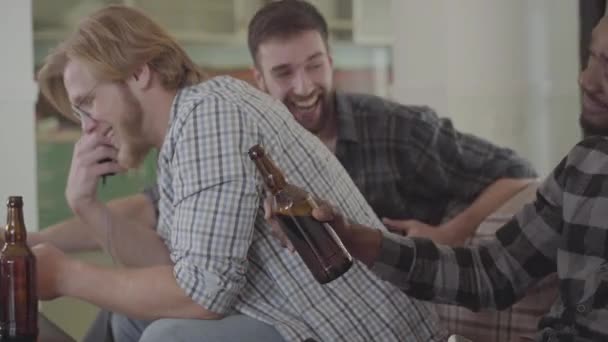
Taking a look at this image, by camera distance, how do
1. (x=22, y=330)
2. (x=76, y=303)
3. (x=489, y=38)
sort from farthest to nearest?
1. (x=489, y=38)
2. (x=76, y=303)
3. (x=22, y=330)

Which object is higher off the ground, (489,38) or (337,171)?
(489,38)

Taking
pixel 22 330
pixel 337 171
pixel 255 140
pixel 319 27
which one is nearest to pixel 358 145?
pixel 319 27

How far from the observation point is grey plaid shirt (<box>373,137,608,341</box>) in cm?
134

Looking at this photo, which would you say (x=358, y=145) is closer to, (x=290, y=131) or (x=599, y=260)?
(x=290, y=131)

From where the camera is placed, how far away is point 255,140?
138 cm

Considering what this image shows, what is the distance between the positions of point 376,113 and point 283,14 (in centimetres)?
30

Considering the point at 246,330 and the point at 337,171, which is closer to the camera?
the point at 246,330

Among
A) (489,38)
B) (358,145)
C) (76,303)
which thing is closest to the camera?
(358,145)

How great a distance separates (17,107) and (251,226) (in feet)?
5.99

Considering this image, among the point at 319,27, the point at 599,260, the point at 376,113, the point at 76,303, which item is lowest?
the point at 76,303

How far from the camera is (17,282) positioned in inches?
53.3

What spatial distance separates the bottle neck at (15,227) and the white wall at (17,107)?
153 centimetres

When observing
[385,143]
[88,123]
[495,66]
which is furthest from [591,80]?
[495,66]

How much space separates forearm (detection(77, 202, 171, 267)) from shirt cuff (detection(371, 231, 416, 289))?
557 mm
